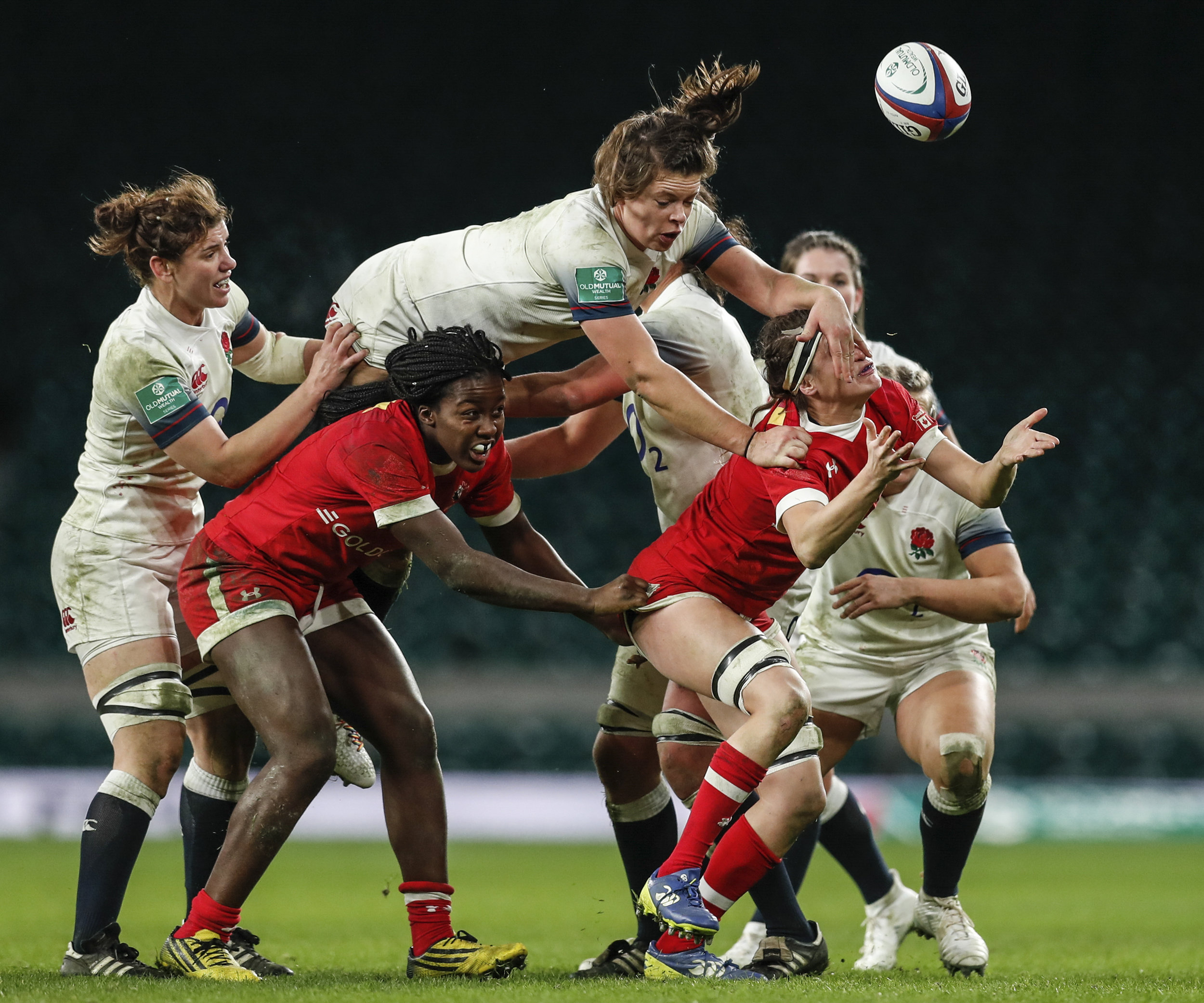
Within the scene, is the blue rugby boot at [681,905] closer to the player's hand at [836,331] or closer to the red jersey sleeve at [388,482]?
the red jersey sleeve at [388,482]

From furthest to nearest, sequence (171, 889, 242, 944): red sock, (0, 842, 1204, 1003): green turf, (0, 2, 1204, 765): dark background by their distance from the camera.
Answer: (0, 2, 1204, 765): dark background
(171, 889, 242, 944): red sock
(0, 842, 1204, 1003): green turf

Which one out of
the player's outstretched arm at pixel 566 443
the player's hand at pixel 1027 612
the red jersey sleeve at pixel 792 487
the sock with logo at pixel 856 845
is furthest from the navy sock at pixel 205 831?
the player's hand at pixel 1027 612

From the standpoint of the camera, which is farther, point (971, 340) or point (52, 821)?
point (971, 340)

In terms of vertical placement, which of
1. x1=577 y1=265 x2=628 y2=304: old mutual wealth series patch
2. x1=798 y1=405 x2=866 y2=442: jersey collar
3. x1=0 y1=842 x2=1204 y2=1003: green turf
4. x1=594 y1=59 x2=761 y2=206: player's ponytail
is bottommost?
x1=0 y1=842 x2=1204 y2=1003: green turf

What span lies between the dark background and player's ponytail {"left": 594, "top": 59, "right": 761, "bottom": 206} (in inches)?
349

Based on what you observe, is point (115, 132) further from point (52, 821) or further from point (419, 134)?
point (52, 821)

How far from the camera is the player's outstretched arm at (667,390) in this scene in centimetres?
383

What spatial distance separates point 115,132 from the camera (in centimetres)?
1383

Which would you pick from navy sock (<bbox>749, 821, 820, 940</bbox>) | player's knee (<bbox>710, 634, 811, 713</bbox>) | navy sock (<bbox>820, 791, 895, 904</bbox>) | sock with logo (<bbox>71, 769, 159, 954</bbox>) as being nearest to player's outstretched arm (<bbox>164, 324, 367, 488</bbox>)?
sock with logo (<bbox>71, 769, 159, 954</bbox>)

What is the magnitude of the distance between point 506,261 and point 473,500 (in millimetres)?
716

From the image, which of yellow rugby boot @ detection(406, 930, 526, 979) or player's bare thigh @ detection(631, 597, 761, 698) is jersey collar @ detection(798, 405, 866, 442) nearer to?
player's bare thigh @ detection(631, 597, 761, 698)

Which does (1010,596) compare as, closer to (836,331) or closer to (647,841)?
(836,331)

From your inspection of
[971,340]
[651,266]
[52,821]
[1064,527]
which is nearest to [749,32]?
[971,340]

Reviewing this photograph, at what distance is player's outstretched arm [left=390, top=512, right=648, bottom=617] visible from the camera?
3756 mm
